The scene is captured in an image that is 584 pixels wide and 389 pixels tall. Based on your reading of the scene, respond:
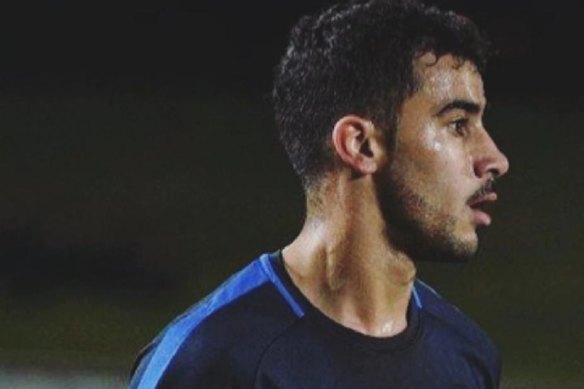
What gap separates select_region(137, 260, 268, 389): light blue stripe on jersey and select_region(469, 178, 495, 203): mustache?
0.76ft

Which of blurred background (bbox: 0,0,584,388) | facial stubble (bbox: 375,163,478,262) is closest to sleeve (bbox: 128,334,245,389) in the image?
facial stubble (bbox: 375,163,478,262)

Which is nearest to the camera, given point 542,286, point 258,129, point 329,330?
point 329,330

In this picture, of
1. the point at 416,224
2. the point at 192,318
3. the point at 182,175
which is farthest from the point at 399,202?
the point at 182,175

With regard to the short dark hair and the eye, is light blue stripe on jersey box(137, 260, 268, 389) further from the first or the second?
the eye

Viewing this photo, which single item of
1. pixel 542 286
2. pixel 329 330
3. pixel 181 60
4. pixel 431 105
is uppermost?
pixel 181 60

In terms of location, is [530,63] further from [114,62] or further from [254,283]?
[254,283]

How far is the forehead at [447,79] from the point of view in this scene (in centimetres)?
126

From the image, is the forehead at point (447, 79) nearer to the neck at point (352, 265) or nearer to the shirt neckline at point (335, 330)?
the neck at point (352, 265)

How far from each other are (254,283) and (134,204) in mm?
3064

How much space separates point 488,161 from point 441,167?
48mm

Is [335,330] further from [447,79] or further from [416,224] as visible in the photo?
[447,79]

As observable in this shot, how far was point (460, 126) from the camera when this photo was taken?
126 centimetres

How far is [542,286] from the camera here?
4145 millimetres

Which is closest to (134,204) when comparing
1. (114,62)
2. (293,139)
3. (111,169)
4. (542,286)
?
(111,169)
